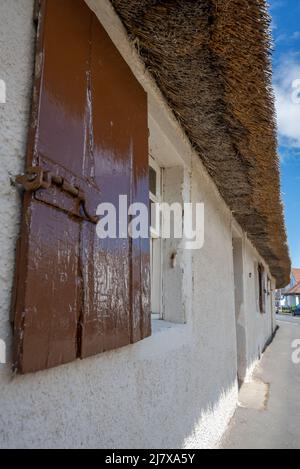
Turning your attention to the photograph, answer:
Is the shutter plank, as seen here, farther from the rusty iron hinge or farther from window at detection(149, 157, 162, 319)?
window at detection(149, 157, 162, 319)

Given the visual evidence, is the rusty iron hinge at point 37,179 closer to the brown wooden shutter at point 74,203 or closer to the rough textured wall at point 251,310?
the brown wooden shutter at point 74,203

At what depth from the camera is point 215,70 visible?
6.32 ft

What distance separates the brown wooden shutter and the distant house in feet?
171

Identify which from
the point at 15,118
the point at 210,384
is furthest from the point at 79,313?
the point at 210,384

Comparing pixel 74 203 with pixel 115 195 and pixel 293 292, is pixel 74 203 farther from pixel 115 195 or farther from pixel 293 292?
pixel 293 292

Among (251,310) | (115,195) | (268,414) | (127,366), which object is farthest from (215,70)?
(251,310)

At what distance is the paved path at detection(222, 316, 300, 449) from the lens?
3492mm

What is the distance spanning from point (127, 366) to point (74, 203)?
84cm

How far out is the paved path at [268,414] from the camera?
3492 millimetres

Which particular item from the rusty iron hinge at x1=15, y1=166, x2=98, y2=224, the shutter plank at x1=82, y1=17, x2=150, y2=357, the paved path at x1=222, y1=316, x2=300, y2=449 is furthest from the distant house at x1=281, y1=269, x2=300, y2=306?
the rusty iron hinge at x1=15, y1=166, x2=98, y2=224

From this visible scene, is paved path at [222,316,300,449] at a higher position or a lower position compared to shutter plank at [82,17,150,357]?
lower

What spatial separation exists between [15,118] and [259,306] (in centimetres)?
937

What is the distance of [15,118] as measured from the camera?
99 centimetres
